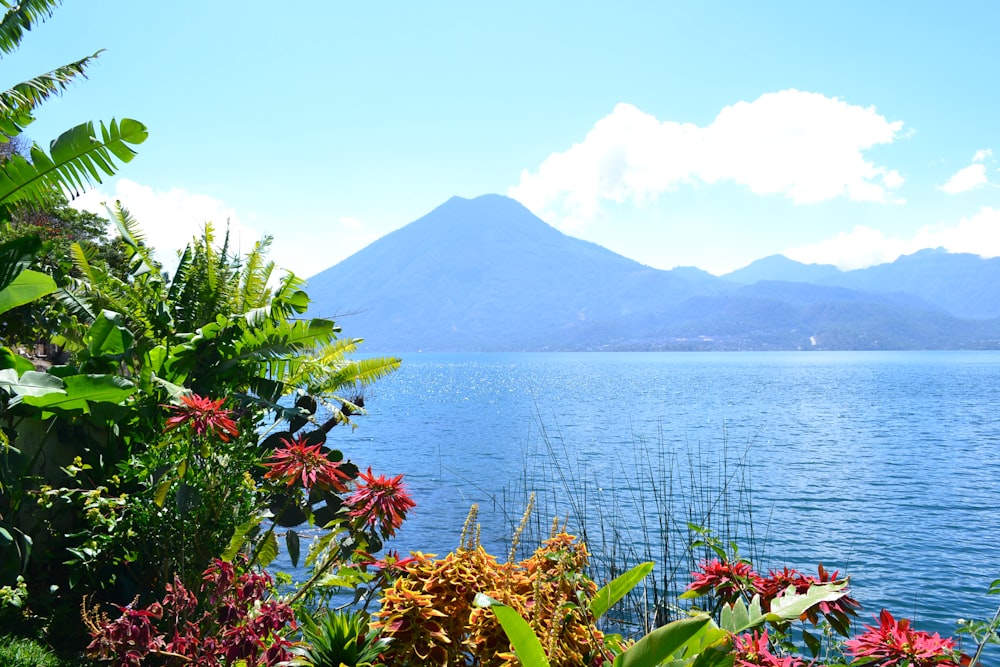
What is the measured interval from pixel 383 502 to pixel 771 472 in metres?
18.4

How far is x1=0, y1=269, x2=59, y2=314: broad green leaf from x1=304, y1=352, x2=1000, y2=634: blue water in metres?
5.25

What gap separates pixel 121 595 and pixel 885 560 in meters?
11.4

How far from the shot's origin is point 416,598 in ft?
6.10

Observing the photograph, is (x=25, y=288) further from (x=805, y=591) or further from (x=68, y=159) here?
(x=805, y=591)

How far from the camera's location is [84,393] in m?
3.77

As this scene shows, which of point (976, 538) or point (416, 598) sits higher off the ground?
point (416, 598)

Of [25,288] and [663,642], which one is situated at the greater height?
[25,288]

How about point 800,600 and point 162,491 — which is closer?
point 800,600

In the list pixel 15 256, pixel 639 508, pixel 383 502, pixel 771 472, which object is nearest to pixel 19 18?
pixel 15 256

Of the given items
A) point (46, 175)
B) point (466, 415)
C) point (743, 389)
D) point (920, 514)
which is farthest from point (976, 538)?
point (743, 389)

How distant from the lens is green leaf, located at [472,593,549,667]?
149 cm

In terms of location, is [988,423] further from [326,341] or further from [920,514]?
[326,341]

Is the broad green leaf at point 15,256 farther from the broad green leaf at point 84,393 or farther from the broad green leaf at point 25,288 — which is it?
the broad green leaf at point 84,393

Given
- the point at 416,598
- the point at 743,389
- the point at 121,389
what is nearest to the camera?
the point at 416,598
